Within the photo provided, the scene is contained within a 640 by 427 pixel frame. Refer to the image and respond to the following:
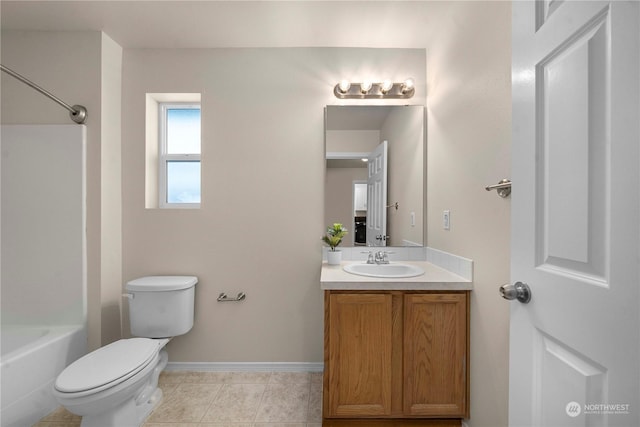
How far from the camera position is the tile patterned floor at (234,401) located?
61.6 inches

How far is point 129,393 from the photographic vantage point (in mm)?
1358

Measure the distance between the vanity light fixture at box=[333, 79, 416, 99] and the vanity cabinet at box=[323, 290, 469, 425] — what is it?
1.40m

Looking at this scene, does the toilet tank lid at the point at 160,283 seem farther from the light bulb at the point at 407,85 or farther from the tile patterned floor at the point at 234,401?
the light bulb at the point at 407,85

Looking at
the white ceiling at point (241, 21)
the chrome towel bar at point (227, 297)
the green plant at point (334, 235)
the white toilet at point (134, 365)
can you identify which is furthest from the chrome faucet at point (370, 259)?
the white ceiling at point (241, 21)

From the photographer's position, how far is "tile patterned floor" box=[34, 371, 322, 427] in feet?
5.13

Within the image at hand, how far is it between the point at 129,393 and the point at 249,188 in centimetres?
134

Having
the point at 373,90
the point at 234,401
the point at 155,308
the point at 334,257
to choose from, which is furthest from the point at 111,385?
the point at 373,90

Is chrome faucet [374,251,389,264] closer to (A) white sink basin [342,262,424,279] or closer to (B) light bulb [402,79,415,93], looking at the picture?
(A) white sink basin [342,262,424,279]

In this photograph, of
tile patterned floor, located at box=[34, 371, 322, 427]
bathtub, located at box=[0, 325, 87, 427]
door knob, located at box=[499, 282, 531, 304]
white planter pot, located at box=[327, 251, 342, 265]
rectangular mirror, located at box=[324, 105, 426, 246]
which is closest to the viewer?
door knob, located at box=[499, 282, 531, 304]

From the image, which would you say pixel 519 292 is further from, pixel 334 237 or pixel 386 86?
pixel 386 86

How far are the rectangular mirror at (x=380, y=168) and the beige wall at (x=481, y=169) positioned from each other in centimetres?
28

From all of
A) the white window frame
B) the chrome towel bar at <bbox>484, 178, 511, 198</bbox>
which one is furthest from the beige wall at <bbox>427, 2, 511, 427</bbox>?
the white window frame

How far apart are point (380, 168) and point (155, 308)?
1.82m

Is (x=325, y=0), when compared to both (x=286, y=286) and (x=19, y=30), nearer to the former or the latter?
(x=286, y=286)
